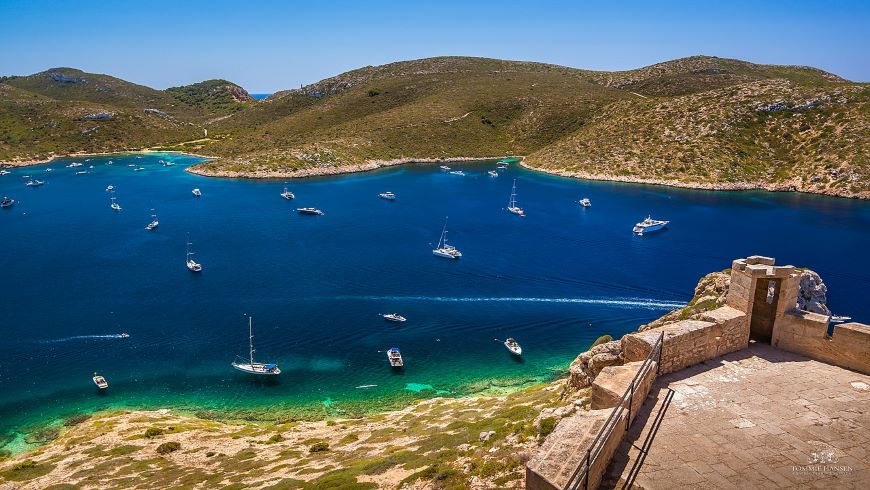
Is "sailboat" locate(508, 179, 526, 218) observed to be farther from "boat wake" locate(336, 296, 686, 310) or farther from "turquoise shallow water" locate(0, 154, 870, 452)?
"boat wake" locate(336, 296, 686, 310)

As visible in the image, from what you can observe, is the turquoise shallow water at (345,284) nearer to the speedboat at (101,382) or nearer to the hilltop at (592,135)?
the speedboat at (101,382)

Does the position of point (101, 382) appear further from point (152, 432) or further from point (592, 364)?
point (592, 364)

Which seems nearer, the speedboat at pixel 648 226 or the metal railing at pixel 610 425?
the metal railing at pixel 610 425

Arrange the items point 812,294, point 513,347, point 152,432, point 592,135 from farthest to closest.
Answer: point 592,135
point 513,347
point 812,294
point 152,432

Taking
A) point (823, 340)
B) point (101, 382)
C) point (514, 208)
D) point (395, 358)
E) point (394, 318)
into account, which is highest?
point (823, 340)

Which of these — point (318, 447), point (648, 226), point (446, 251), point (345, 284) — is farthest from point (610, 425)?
point (648, 226)

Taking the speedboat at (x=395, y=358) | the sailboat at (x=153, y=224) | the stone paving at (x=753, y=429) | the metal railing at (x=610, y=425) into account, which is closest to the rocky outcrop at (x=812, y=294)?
the speedboat at (x=395, y=358)
